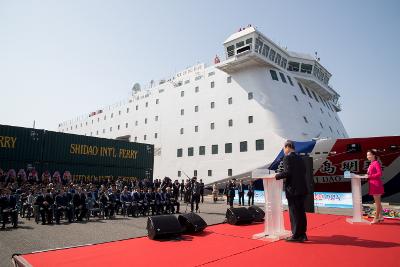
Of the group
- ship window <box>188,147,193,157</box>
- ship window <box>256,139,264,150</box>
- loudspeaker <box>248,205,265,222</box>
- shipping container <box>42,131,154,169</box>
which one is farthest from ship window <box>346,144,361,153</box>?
shipping container <box>42,131,154,169</box>

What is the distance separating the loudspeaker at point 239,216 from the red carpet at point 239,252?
1.19 meters

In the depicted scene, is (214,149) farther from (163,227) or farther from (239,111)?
(163,227)

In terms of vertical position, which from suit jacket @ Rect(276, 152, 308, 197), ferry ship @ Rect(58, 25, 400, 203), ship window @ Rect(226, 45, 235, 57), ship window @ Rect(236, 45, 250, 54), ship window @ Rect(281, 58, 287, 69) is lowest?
suit jacket @ Rect(276, 152, 308, 197)

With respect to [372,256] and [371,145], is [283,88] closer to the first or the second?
[371,145]

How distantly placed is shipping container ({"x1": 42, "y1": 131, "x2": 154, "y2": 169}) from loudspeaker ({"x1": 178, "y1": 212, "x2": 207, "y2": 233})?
16.8 m

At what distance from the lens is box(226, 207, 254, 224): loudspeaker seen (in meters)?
6.78

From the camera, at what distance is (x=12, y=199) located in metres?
9.26

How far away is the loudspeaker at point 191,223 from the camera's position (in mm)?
5781

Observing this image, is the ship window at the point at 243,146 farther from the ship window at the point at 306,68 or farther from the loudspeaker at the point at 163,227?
the loudspeaker at the point at 163,227

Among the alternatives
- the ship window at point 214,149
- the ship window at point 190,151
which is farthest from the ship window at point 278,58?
the ship window at point 190,151

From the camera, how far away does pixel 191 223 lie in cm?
580

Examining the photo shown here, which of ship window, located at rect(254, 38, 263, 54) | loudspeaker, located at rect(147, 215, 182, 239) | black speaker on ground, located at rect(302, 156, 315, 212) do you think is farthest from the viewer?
ship window, located at rect(254, 38, 263, 54)

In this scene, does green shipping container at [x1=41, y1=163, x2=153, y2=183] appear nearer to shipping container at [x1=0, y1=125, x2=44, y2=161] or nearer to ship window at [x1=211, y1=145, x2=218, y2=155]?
shipping container at [x1=0, y1=125, x2=44, y2=161]

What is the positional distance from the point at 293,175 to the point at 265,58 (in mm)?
20548
